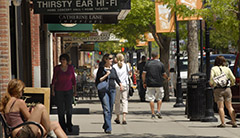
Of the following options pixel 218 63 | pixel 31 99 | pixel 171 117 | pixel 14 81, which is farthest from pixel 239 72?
pixel 14 81

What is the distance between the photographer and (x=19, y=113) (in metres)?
8.16

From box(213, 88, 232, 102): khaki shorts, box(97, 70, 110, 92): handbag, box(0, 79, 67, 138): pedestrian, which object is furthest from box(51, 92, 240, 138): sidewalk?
box(0, 79, 67, 138): pedestrian

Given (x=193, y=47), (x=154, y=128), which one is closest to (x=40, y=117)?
(x=154, y=128)

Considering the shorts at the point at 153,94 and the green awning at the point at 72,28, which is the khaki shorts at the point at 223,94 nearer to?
the shorts at the point at 153,94

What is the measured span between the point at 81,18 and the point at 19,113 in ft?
28.8

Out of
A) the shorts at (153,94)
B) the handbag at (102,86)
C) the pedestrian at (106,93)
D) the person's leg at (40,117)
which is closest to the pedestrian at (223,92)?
the pedestrian at (106,93)

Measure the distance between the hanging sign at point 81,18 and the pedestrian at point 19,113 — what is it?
849 centimetres

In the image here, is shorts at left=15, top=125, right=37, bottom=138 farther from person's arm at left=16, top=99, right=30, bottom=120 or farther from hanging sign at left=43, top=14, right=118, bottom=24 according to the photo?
hanging sign at left=43, top=14, right=118, bottom=24

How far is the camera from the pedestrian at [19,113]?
7949 millimetres

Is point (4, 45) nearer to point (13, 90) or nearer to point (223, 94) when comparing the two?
→ point (13, 90)

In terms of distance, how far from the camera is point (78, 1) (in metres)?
13.8

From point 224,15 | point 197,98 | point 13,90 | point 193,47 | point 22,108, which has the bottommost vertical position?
point 197,98

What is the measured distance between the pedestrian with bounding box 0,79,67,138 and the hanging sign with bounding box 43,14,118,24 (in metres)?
8.49

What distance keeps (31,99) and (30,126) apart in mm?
1984
